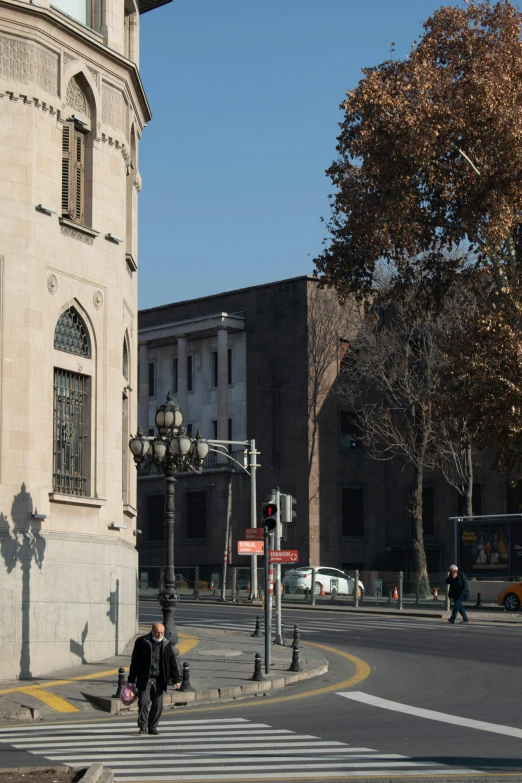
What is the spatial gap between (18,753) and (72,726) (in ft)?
9.35

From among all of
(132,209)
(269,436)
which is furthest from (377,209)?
(269,436)

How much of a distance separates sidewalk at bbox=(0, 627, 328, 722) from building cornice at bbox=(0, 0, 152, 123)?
12.4 m

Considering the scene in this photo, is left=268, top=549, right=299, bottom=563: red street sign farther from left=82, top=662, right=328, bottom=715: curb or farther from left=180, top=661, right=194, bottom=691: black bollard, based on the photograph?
left=180, top=661, right=194, bottom=691: black bollard

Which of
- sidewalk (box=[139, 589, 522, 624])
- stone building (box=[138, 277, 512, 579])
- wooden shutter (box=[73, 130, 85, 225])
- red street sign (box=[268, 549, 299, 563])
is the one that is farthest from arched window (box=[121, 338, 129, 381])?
stone building (box=[138, 277, 512, 579])

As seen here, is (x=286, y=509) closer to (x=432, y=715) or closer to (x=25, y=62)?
(x=432, y=715)

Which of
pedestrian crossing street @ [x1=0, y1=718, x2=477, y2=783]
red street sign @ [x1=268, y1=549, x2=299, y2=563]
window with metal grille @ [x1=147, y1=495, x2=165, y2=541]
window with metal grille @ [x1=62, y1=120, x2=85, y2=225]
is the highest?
window with metal grille @ [x1=62, y1=120, x2=85, y2=225]

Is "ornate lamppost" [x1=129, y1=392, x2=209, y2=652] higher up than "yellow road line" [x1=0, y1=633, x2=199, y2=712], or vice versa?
"ornate lamppost" [x1=129, y1=392, x2=209, y2=652]

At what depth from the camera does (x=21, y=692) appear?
757 inches

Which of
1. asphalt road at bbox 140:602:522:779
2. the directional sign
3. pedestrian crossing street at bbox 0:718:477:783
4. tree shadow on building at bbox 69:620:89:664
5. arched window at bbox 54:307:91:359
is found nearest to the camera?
pedestrian crossing street at bbox 0:718:477:783

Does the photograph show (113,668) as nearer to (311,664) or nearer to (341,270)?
(311,664)

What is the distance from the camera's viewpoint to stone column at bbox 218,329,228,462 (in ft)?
202

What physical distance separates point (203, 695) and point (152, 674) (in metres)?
3.86

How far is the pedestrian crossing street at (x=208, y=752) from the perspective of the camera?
1151cm

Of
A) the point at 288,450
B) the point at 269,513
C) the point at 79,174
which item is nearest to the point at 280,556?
the point at 269,513
